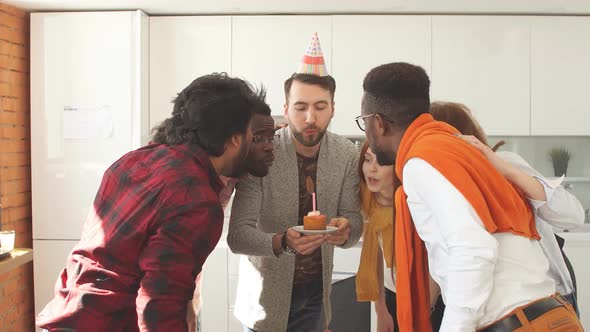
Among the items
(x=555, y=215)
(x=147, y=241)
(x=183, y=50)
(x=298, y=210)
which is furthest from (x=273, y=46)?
(x=147, y=241)

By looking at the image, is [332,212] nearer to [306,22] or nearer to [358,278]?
[358,278]

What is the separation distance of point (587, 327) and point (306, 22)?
266cm

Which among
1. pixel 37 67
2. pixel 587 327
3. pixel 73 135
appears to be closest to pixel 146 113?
pixel 73 135

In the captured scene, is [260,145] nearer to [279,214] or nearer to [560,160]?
[279,214]

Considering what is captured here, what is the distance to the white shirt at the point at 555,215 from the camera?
1511 millimetres

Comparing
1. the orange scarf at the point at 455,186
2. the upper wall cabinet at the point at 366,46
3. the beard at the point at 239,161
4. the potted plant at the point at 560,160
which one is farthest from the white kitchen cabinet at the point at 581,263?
the beard at the point at 239,161

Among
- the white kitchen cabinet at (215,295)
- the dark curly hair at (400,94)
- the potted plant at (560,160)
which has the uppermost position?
the dark curly hair at (400,94)

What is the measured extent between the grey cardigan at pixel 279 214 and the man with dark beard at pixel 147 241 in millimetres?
522

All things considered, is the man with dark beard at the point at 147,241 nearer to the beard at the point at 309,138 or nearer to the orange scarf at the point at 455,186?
the orange scarf at the point at 455,186

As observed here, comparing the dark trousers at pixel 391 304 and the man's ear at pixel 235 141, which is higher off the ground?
the man's ear at pixel 235 141

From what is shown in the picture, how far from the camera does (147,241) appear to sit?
4.13 feet

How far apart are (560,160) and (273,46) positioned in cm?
218

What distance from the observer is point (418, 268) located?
155 centimetres

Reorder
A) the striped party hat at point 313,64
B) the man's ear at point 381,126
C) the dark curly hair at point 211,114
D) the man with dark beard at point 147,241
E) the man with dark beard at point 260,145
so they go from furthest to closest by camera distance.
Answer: the striped party hat at point 313,64 → the man with dark beard at point 260,145 → the man's ear at point 381,126 → the dark curly hair at point 211,114 → the man with dark beard at point 147,241
